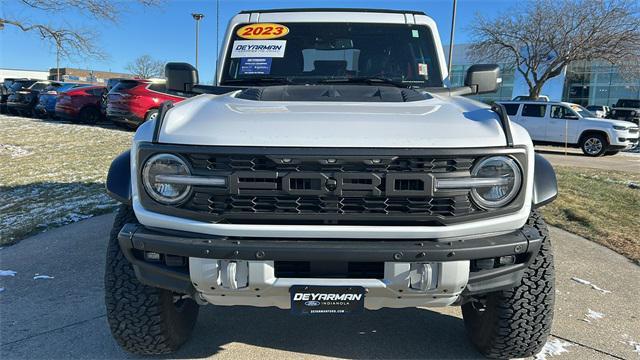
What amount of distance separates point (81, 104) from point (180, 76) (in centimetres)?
1537

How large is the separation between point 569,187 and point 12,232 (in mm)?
8005

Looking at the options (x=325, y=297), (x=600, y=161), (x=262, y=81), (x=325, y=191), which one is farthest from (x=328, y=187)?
(x=600, y=161)

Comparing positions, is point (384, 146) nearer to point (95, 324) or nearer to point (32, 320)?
point (95, 324)

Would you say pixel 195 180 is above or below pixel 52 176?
above

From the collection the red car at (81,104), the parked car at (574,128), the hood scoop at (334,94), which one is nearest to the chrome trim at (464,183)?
the hood scoop at (334,94)

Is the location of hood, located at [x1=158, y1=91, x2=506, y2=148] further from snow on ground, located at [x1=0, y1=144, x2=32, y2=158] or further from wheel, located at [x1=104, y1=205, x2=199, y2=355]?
snow on ground, located at [x1=0, y1=144, x2=32, y2=158]

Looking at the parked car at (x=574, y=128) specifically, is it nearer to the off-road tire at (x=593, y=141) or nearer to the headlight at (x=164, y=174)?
the off-road tire at (x=593, y=141)

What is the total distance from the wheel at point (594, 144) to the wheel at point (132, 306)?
15.7m

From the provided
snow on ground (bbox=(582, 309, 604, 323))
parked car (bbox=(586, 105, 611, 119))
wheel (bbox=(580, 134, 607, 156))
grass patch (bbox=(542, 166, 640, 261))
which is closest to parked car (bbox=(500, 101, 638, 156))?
wheel (bbox=(580, 134, 607, 156))

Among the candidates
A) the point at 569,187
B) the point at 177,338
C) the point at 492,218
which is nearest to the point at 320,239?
the point at 492,218

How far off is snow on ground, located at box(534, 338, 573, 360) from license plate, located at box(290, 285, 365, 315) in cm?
127

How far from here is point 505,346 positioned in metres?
2.45

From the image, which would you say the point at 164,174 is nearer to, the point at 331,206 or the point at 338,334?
the point at 331,206

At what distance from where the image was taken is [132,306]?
236cm
